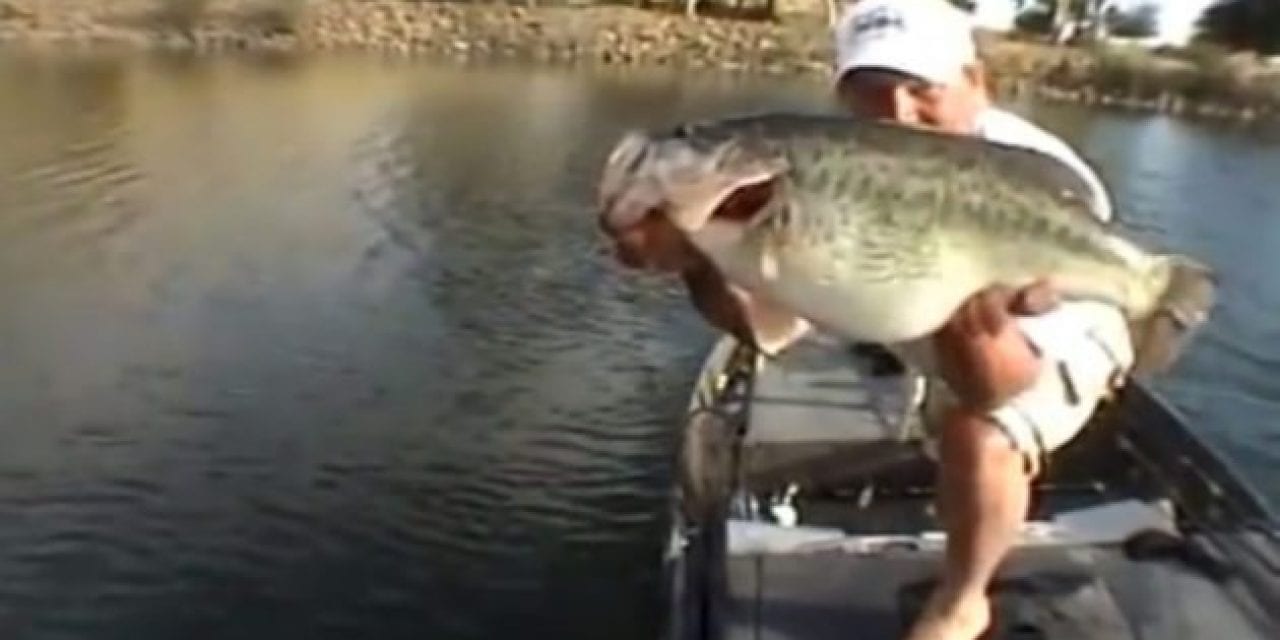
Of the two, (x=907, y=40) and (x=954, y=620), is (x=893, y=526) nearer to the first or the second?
(x=954, y=620)

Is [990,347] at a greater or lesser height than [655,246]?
lesser

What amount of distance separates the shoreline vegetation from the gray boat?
35089 millimetres

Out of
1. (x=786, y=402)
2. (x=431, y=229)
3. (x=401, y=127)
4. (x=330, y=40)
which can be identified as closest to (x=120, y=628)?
(x=786, y=402)

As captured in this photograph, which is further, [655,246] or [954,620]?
[954,620]

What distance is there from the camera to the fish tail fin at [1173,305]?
490 centimetres

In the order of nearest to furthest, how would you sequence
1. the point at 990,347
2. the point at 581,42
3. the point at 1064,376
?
the point at 990,347 → the point at 1064,376 → the point at 581,42

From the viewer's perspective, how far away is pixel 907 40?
4836 millimetres

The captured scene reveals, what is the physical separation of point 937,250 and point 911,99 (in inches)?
23.5

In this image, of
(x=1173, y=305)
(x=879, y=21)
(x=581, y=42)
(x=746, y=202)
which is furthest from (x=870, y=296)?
(x=581, y=42)

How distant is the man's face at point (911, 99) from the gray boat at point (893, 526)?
1.56 meters

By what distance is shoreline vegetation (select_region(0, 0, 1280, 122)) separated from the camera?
149ft

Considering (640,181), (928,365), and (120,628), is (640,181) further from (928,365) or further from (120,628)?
(120,628)

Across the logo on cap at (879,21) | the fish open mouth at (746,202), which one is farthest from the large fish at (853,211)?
the logo on cap at (879,21)

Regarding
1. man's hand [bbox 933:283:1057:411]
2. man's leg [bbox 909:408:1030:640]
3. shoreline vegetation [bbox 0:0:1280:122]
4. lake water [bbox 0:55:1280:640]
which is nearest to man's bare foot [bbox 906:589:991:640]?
man's leg [bbox 909:408:1030:640]
